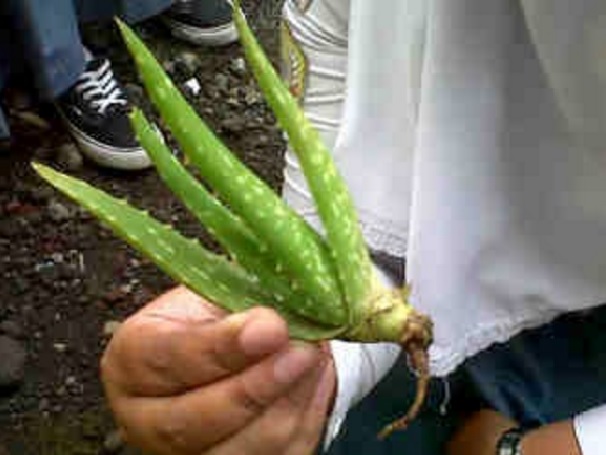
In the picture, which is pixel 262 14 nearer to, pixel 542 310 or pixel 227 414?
pixel 542 310

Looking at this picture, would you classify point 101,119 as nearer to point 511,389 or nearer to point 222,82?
point 222,82

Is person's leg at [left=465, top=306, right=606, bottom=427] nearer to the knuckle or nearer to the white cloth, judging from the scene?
the white cloth

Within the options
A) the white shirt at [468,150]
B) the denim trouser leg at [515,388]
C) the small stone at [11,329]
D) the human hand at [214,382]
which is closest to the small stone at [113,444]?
the small stone at [11,329]

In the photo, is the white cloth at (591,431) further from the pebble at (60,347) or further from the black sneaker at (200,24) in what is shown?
the black sneaker at (200,24)

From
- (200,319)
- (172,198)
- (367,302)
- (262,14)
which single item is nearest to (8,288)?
(172,198)

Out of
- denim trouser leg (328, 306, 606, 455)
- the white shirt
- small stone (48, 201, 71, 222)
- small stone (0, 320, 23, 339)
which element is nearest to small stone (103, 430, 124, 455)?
small stone (0, 320, 23, 339)
